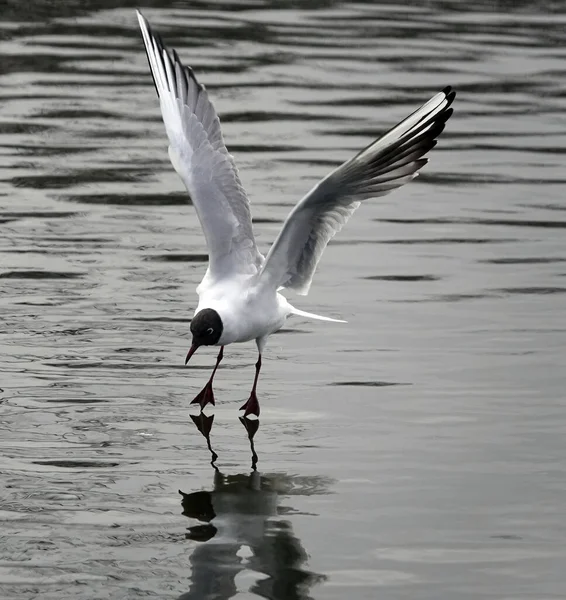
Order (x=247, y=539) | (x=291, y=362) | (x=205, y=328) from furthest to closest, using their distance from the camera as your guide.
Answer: (x=291, y=362) < (x=205, y=328) < (x=247, y=539)

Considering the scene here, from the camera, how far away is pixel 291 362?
29.0ft

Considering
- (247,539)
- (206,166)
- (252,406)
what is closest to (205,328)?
(252,406)

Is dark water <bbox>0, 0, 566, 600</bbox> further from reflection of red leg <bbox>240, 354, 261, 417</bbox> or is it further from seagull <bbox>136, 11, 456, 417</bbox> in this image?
seagull <bbox>136, 11, 456, 417</bbox>

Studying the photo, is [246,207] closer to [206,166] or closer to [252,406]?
[206,166]

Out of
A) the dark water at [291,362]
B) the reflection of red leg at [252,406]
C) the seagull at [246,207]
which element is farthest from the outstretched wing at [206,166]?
the reflection of red leg at [252,406]

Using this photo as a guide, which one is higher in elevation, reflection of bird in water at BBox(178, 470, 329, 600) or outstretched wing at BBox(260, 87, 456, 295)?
outstretched wing at BBox(260, 87, 456, 295)

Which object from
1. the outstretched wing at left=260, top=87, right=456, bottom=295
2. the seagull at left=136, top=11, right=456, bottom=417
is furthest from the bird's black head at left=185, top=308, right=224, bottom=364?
the outstretched wing at left=260, top=87, right=456, bottom=295

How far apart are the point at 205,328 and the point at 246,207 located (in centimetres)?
118

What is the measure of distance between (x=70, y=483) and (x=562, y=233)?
581cm

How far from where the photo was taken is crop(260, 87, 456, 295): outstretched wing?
769 centimetres

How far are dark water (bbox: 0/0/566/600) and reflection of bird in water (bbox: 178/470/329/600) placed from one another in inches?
0.5

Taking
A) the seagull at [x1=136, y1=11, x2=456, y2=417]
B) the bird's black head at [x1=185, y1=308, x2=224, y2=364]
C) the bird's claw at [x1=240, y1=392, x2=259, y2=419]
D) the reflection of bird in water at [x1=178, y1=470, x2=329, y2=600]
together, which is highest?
the seagull at [x1=136, y1=11, x2=456, y2=417]

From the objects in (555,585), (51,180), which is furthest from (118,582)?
(51,180)

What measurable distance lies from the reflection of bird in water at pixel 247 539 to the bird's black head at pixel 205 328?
1.04 meters
